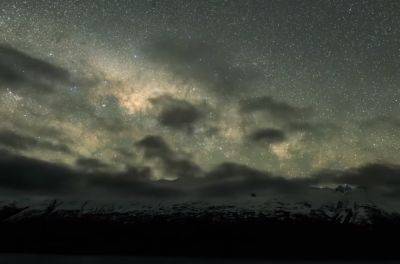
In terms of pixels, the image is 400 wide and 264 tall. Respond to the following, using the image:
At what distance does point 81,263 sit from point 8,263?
3324 centimetres

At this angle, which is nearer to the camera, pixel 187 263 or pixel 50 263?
pixel 50 263

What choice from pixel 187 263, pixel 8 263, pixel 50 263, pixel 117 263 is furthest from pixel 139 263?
pixel 8 263

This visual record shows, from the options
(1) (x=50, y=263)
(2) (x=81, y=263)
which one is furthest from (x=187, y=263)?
(1) (x=50, y=263)

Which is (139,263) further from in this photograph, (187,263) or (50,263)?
(50,263)

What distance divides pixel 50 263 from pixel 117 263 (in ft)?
95.0

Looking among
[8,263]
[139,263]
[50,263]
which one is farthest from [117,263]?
[8,263]

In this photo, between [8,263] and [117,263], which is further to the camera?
[117,263]

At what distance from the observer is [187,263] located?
198 metres

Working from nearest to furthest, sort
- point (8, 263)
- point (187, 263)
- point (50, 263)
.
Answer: point (8, 263), point (50, 263), point (187, 263)

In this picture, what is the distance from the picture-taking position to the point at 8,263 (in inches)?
6545

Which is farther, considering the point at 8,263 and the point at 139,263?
Answer: the point at 139,263

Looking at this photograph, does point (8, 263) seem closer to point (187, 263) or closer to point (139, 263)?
point (139, 263)

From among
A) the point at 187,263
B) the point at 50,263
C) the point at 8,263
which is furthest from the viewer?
the point at 187,263

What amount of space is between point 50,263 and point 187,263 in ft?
201
